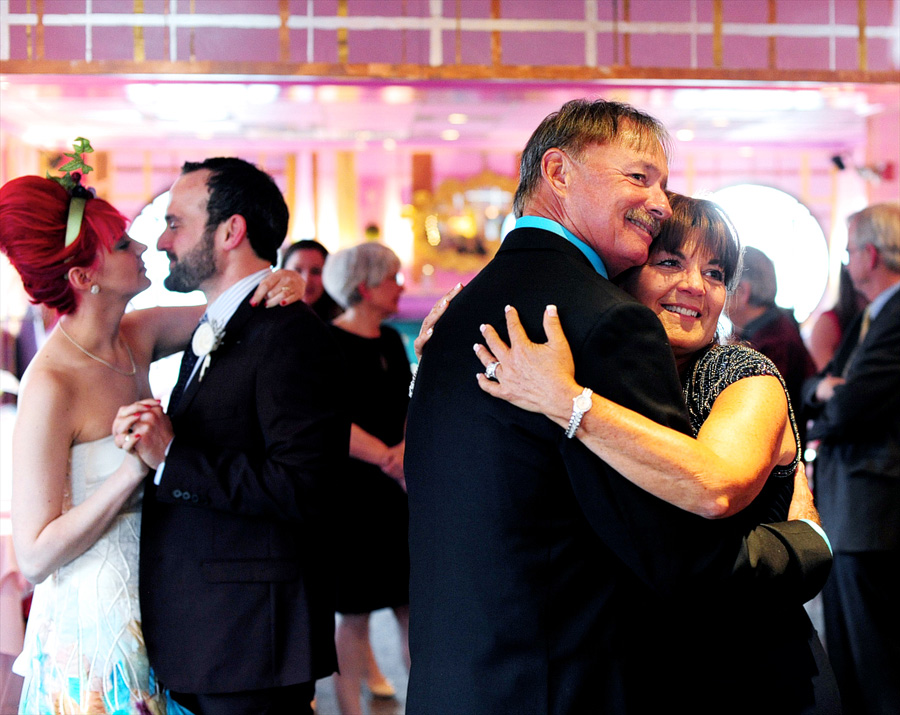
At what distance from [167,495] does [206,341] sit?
37 cm

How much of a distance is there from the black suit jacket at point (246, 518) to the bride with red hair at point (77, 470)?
8 centimetres

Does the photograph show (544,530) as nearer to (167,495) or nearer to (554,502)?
(554,502)

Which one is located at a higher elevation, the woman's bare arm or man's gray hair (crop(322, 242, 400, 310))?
man's gray hair (crop(322, 242, 400, 310))

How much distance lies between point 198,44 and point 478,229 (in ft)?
22.5

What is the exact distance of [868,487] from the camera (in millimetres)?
3357

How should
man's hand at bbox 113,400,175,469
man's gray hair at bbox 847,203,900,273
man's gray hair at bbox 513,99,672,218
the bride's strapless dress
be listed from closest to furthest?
man's gray hair at bbox 513,99,672,218 → man's hand at bbox 113,400,175,469 → the bride's strapless dress → man's gray hair at bbox 847,203,900,273

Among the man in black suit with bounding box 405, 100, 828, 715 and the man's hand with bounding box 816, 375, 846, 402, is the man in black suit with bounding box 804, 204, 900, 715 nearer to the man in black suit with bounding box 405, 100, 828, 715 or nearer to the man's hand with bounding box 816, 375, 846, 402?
the man's hand with bounding box 816, 375, 846, 402

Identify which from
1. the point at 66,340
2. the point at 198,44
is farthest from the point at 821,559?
the point at 198,44

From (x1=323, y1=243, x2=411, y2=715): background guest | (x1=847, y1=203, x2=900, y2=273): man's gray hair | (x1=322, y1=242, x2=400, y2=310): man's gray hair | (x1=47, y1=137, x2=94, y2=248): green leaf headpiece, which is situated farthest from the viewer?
(x1=322, y1=242, x2=400, y2=310): man's gray hair

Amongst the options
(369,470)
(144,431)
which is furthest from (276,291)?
(369,470)

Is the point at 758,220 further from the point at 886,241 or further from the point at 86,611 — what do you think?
the point at 86,611

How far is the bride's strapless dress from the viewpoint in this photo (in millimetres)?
2160

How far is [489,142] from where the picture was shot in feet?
33.1

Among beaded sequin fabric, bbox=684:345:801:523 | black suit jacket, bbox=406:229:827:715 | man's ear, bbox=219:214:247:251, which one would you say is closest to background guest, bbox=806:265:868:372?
beaded sequin fabric, bbox=684:345:801:523
